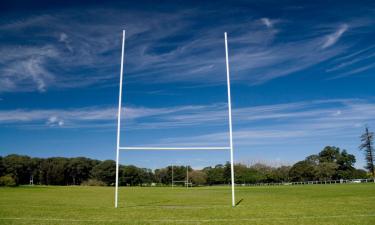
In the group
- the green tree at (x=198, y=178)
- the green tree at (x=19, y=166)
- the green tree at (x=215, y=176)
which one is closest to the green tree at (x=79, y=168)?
the green tree at (x=19, y=166)

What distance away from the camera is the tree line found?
232 ft

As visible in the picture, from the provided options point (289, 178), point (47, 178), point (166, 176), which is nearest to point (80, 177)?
point (47, 178)

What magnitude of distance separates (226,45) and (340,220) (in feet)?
22.1

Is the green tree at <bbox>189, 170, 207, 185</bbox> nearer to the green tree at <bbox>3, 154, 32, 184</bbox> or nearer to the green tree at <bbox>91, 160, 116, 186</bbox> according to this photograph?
the green tree at <bbox>91, 160, 116, 186</bbox>

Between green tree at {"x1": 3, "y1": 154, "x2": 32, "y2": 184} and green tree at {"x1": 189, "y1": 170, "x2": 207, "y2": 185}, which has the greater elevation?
green tree at {"x1": 3, "y1": 154, "x2": 32, "y2": 184}

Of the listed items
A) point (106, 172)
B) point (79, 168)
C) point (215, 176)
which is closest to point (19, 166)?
point (79, 168)

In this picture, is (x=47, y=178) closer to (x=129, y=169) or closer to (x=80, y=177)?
(x=80, y=177)

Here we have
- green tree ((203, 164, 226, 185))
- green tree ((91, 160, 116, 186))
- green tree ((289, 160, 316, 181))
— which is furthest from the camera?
green tree ((91, 160, 116, 186))

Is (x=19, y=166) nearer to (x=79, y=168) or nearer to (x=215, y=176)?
(x=79, y=168)

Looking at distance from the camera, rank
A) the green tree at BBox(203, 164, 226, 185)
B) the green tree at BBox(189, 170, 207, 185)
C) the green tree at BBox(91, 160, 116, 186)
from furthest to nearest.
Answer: the green tree at BBox(91, 160, 116, 186)
the green tree at BBox(189, 170, 207, 185)
the green tree at BBox(203, 164, 226, 185)

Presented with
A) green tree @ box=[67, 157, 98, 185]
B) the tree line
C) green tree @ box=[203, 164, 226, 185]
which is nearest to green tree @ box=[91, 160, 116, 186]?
the tree line

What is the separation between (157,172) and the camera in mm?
94750

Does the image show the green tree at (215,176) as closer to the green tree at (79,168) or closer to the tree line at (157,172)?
the tree line at (157,172)

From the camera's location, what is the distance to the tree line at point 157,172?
232ft
